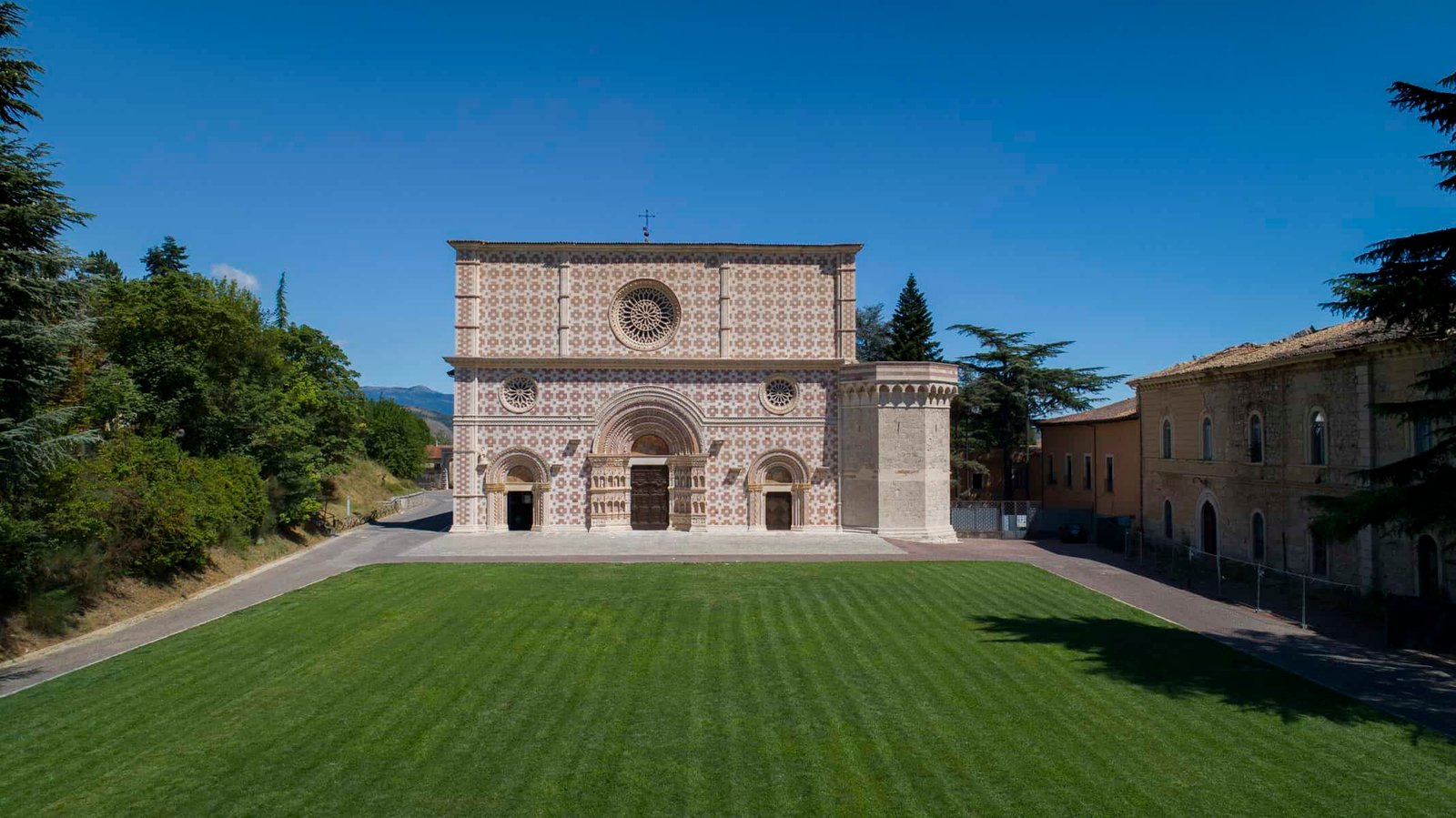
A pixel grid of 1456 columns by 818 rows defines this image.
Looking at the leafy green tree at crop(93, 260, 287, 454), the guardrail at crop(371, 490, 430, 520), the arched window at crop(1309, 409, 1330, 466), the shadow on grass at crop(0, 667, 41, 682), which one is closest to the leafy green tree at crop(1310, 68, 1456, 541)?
the arched window at crop(1309, 409, 1330, 466)

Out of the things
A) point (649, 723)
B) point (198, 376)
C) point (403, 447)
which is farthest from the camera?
point (403, 447)

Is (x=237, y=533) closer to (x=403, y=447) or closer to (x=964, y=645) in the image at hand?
(x=964, y=645)

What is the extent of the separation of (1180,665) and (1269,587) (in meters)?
9.65

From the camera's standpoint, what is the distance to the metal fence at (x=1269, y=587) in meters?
18.4

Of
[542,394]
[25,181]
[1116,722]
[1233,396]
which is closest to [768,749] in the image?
[1116,722]

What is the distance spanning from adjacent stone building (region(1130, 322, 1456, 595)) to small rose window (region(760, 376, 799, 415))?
13.6 metres

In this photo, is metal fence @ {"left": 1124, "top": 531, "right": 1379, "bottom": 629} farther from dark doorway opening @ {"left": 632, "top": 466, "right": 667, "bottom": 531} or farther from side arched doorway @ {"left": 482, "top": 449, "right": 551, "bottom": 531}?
side arched doorway @ {"left": 482, "top": 449, "right": 551, "bottom": 531}

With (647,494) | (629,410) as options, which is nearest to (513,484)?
(647,494)

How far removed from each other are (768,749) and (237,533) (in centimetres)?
2180

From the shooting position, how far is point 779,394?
32.9 metres

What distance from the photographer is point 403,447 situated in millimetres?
60844

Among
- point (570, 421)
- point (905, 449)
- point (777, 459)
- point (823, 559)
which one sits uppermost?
point (570, 421)

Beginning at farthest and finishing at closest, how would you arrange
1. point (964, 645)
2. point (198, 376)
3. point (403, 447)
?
1. point (403, 447)
2. point (198, 376)
3. point (964, 645)

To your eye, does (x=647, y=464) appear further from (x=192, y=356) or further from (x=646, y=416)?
(x=192, y=356)
